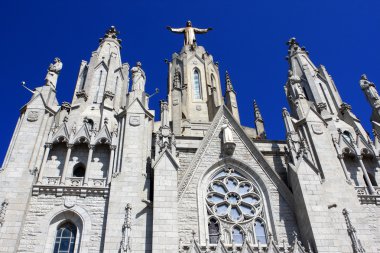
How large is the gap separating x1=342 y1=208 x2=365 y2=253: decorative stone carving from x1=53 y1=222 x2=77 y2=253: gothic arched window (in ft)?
34.4

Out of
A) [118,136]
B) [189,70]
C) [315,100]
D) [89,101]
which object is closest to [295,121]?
[315,100]

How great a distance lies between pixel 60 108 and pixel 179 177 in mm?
7733

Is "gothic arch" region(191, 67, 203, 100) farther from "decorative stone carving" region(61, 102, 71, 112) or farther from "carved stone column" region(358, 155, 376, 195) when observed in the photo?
"carved stone column" region(358, 155, 376, 195)

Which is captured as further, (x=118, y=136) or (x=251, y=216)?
(x=118, y=136)

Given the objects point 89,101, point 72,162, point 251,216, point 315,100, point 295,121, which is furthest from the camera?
point 315,100

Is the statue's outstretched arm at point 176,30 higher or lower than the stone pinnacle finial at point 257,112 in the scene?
higher

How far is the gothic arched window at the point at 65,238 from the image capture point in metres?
17.2

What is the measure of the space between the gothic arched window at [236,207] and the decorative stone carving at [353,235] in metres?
3.31

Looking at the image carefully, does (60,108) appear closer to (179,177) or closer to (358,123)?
(179,177)

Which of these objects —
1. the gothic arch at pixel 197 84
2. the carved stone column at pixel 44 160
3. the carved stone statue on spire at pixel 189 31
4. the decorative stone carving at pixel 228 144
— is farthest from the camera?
the carved stone statue on spire at pixel 189 31

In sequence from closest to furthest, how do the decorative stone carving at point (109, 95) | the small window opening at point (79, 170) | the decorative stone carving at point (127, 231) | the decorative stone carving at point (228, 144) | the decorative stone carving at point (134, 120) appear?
the decorative stone carving at point (127, 231), the small window opening at point (79, 170), the decorative stone carving at point (134, 120), the decorative stone carving at point (228, 144), the decorative stone carving at point (109, 95)

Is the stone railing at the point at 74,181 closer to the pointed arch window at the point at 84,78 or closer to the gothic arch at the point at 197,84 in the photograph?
the pointed arch window at the point at 84,78

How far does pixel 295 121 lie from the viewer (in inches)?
917

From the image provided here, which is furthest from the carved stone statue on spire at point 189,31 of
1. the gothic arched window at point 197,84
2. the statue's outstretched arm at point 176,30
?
the gothic arched window at point 197,84
